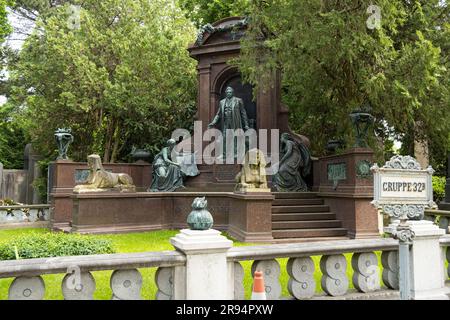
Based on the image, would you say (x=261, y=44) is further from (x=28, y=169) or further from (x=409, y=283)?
(x=28, y=169)

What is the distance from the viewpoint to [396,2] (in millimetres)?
11312

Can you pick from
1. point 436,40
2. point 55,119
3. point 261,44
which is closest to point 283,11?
point 261,44

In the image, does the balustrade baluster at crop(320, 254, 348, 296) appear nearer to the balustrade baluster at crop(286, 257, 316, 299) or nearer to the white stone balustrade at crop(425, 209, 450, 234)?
the balustrade baluster at crop(286, 257, 316, 299)

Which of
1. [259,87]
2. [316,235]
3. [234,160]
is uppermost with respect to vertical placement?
[259,87]

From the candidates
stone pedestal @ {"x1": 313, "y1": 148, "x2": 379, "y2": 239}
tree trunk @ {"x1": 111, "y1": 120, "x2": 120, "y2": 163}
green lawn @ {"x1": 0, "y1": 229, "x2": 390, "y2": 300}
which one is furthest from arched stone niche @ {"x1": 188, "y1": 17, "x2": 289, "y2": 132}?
tree trunk @ {"x1": 111, "y1": 120, "x2": 120, "y2": 163}

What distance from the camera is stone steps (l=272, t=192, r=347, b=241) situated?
11165 millimetres

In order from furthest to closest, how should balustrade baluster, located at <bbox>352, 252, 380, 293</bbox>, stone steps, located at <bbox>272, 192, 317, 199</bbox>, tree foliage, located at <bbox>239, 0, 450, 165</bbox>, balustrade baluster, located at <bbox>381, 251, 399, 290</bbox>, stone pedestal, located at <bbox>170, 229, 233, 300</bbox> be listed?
stone steps, located at <bbox>272, 192, 317, 199</bbox> → tree foliage, located at <bbox>239, 0, 450, 165</bbox> → balustrade baluster, located at <bbox>381, 251, 399, 290</bbox> → balustrade baluster, located at <bbox>352, 252, 380, 293</bbox> → stone pedestal, located at <bbox>170, 229, 233, 300</bbox>

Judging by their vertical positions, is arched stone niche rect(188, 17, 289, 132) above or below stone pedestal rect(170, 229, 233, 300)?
above

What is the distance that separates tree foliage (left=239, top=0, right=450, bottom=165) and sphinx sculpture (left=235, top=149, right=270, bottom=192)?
3.01 m

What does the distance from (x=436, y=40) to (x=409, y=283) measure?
9849mm

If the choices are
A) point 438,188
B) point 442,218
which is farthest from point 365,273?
point 438,188

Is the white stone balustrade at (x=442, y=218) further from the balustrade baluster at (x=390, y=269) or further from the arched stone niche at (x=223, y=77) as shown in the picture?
the arched stone niche at (x=223, y=77)

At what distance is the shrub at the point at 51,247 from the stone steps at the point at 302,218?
497cm

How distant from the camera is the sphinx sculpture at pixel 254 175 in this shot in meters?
10.8
